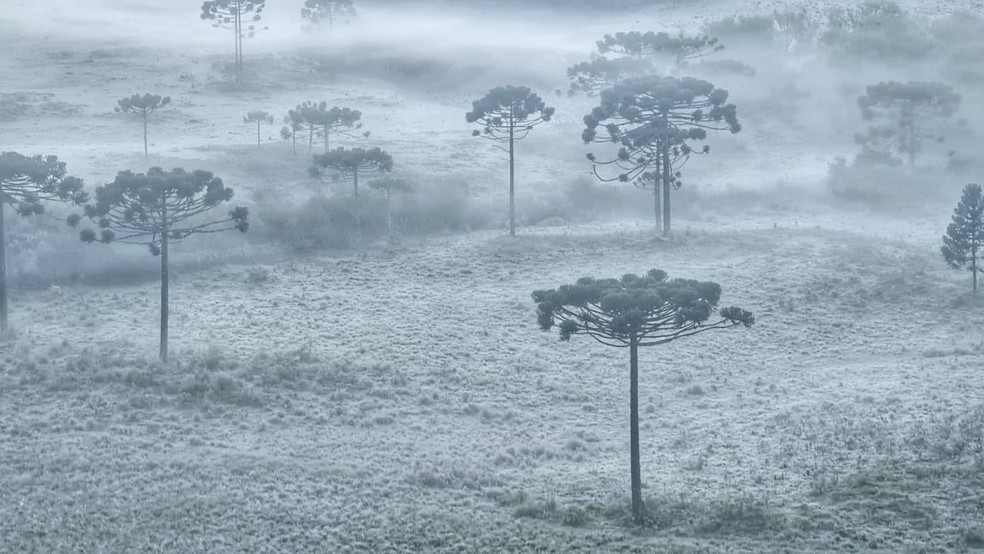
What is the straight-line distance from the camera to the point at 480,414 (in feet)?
107

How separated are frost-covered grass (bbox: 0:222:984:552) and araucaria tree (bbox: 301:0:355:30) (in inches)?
2947

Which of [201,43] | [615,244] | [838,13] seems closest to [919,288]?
[615,244]

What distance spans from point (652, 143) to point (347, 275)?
738 inches

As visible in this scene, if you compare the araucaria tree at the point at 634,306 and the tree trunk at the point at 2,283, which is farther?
the tree trunk at the point at 2,283

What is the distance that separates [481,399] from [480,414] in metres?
1.44

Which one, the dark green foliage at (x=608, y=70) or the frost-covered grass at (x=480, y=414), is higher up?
the dark green foliage at (x=608, y=70)

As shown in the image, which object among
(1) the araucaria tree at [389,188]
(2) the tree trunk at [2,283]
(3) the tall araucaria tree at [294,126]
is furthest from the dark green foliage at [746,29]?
(2) the tree trunk at [2,283]

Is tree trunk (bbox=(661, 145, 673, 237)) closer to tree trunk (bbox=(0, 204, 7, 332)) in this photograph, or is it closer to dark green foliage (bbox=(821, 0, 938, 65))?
tree trunk (bbox=(0, 204, 7, 332))

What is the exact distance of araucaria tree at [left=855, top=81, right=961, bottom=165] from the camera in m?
69.6

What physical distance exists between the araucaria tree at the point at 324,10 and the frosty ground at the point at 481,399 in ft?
197

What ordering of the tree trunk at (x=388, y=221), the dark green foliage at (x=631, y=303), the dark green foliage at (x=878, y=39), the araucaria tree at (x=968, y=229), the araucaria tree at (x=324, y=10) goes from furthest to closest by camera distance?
the araucaria tree at (x=324, y=10), the dark green foliage at (x=878, y=39), the tree trunk at (x=388, y=221), the araucaria tree at (x=968, y=229), the dark green foliage at (x=631, y=303)

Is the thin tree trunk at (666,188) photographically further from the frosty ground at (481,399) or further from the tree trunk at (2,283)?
the tree trunk at (2,283)

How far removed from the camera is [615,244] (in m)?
52.5

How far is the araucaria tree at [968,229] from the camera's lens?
4347cm
